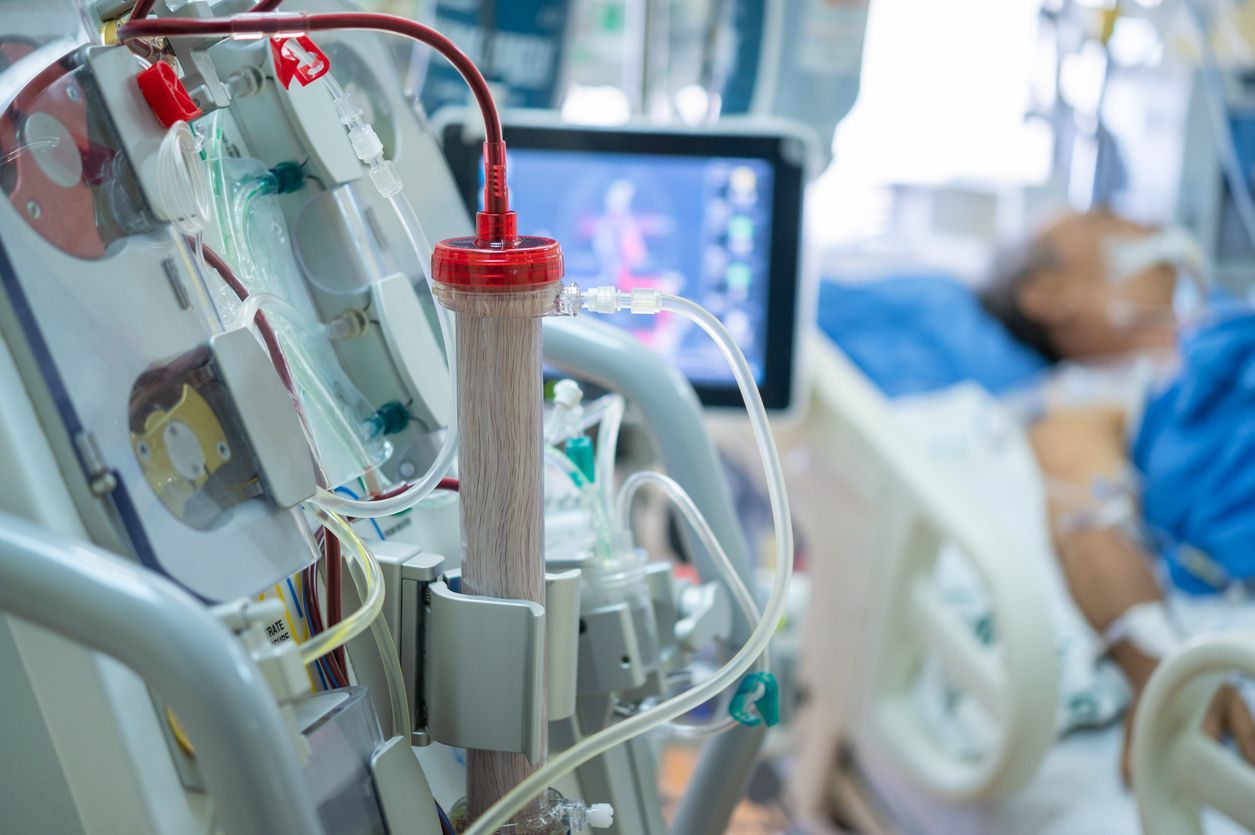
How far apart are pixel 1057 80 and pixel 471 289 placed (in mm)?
2921

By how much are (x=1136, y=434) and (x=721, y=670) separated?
6.63ft

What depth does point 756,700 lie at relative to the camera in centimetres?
83

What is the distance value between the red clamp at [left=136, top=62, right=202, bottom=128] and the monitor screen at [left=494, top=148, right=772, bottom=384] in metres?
1.04

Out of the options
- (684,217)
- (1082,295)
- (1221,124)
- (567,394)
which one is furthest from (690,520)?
(1221,124)

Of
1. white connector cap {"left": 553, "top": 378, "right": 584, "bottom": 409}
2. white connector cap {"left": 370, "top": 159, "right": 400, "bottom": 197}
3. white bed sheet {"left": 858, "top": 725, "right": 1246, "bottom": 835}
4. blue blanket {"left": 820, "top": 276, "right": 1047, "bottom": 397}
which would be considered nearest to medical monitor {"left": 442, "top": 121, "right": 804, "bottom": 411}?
white bed sheet {"left": 858, "top": 725, "right": 1246, "bottom": 835}

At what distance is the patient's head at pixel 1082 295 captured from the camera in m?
2.77

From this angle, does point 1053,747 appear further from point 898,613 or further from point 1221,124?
point 1221,124

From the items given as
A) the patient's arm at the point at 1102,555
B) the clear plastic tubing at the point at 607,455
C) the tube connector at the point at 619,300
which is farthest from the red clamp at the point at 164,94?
the patient's arm at the point at 1102,555

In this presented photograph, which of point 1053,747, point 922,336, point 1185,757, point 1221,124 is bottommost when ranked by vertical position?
point 1053,747

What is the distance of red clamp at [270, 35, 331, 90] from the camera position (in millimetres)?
626

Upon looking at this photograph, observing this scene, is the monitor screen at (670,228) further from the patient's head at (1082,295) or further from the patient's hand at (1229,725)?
the patient's head at (1082,295)

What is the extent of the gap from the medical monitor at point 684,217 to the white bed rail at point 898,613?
0.36m

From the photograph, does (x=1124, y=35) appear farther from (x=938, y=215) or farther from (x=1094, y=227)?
(x=938, y=215)

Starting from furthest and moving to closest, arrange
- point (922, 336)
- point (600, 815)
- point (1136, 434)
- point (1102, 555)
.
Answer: point (922, 336)
point (1136, 434)
point (1102, 555)
point (600, 815)
